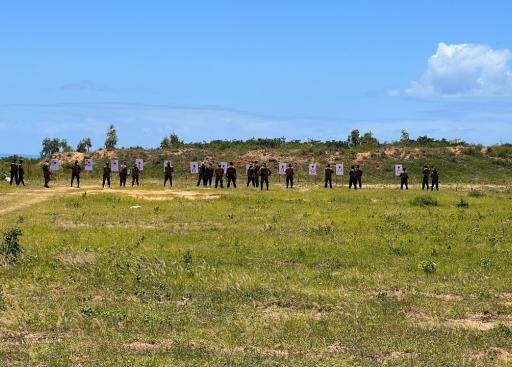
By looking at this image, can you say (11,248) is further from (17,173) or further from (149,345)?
(17,173)

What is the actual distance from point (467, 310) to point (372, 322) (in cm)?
210

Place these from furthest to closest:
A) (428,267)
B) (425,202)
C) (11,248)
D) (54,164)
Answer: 1. (54,164)
2. (425,202)
3. (11,248)
4. (428,267)

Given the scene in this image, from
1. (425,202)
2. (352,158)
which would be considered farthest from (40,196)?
(352,158)

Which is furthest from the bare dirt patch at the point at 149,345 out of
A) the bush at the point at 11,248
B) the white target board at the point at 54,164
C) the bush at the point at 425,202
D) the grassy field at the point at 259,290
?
the white target board at the point at 54,164

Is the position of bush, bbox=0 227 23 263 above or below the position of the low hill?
below

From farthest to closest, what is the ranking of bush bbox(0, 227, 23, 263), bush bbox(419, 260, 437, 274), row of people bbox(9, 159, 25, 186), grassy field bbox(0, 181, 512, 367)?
row of people bbox(9, 159, 25, 186)
bush bbox(0, 227, 23, 263)
bush bbox(419, 260, 437, 274)
grassy field bbox(0, 181, 512, 367)

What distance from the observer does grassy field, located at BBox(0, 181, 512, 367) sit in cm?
891

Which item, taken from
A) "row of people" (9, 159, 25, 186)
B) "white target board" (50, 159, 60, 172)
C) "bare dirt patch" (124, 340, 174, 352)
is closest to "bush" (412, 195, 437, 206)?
"bare dirt patch" (124, 340, 174, 352)

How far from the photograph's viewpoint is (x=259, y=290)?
12734 millimetres

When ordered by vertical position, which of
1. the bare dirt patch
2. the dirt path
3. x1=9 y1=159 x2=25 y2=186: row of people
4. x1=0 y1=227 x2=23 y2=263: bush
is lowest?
the bare dirt patch

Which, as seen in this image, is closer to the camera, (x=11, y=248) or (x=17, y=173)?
(x=11, y=248)

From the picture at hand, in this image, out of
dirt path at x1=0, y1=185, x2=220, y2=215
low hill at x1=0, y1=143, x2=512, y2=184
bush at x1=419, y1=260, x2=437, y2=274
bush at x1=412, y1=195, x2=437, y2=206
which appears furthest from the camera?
low hill at x1=0, y1=143, x2=512, y2=184

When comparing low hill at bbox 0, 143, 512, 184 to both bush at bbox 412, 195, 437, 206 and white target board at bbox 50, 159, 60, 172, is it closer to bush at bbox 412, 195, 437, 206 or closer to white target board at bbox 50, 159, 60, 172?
white target board at bbox 50, 159, 60, 172

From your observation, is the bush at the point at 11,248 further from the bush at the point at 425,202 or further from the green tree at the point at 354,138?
the green tree at the point at 354,138
